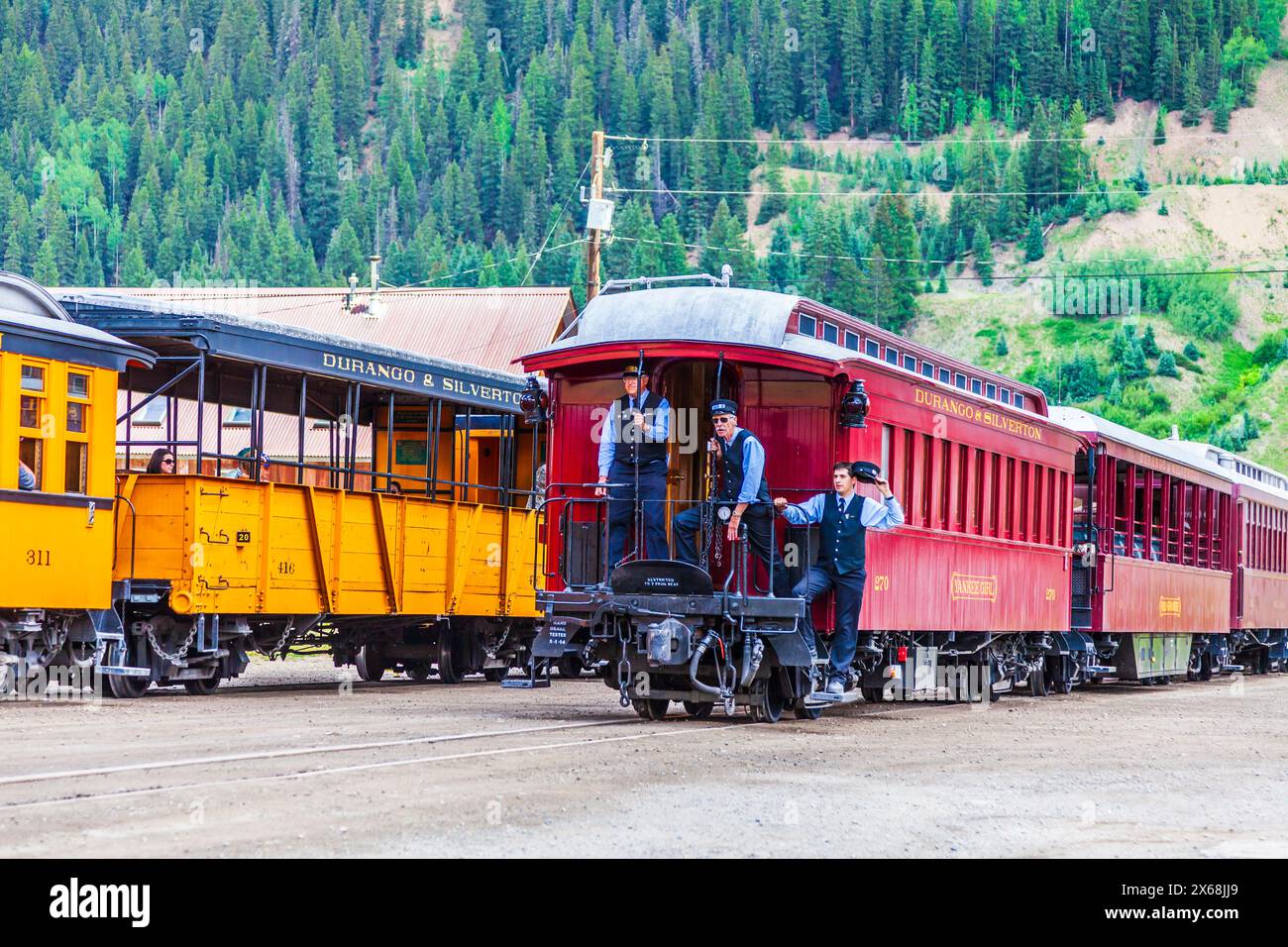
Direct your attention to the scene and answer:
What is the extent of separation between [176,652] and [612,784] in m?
10.0

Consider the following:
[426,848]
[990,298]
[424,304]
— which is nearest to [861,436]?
[426,848]

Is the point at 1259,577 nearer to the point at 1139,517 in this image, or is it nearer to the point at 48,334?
the point at 1139,517

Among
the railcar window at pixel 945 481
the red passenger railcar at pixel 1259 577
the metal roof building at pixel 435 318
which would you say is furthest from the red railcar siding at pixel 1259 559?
the metal roof building at pixel 435 318

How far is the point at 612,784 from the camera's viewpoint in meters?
11.0

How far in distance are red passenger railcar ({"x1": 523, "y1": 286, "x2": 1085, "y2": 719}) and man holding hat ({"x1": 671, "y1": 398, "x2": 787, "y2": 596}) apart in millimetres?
239

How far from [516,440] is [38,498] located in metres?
10.4

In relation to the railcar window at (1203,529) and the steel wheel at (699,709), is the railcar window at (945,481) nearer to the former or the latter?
the steel wheel at (699,709)

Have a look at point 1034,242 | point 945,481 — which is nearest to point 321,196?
point 1034,242

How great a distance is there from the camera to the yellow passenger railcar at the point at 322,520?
19.5 metres

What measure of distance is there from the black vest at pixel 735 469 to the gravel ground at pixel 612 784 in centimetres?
198

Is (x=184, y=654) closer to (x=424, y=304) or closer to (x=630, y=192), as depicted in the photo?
(x=424, y=304)

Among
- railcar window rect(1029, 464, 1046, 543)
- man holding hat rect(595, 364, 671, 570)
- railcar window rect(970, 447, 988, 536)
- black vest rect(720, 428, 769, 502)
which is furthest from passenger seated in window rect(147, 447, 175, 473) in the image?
railcar window rect(1029, 464, 1046, 543)

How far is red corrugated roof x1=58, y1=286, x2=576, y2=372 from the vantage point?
52.6 m

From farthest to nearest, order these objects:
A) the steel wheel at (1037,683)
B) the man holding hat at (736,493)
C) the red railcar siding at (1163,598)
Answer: the red railcar siding at (1163,598)
the steel wheel at (1037,683)
the man holding hat at (736,493)
